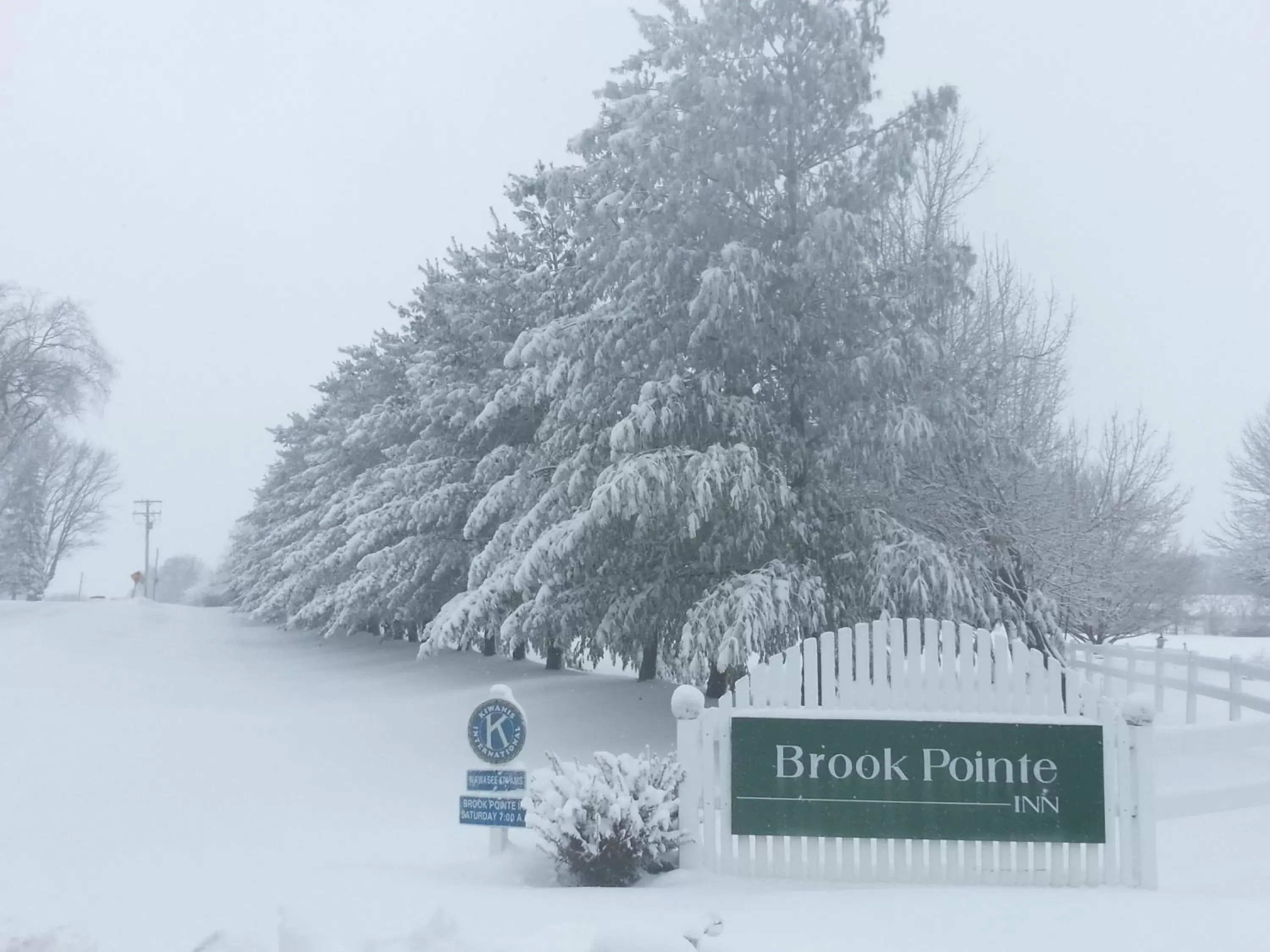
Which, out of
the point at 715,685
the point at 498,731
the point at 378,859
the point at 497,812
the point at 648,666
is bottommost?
the point at 378,859

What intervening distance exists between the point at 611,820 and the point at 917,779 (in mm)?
1946

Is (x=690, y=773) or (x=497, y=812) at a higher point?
(x=690, y=773)

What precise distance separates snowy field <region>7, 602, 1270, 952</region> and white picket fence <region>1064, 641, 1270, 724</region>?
2729 millimetres

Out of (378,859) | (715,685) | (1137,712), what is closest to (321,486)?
(715,685)

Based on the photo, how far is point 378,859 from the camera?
27.6 ft

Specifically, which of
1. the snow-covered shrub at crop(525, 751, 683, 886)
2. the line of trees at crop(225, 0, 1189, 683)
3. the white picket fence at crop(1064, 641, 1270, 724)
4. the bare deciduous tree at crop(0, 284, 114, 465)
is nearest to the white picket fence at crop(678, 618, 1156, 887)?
the snow-covered shrub at crop(525, 751, 683, 886)

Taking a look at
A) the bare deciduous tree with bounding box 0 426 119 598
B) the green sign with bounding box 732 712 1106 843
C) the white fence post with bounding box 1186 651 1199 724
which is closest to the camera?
the green sign with bounding box 732 712 1106 843

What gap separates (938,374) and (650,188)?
4.41m

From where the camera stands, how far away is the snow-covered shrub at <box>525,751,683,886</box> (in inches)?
272

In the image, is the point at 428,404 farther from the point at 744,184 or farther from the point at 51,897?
the point at 51,897

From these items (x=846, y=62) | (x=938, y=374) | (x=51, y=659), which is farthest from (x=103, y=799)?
(x=51, y=659)

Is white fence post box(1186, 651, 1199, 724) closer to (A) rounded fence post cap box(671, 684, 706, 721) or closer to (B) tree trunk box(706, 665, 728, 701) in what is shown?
(B) tree trunk box(706, 665, 728, 701)

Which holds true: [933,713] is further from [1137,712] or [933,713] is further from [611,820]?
[611,820]

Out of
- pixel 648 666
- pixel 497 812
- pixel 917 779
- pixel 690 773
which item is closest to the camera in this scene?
pixel 917 779
